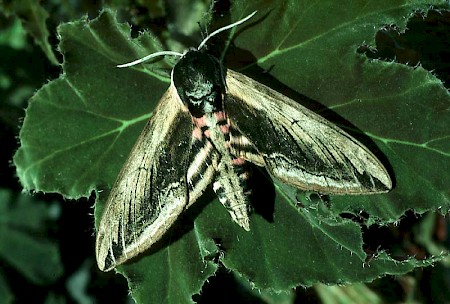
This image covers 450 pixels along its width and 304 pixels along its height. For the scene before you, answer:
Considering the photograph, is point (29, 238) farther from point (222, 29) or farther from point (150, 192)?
point (222, 29)

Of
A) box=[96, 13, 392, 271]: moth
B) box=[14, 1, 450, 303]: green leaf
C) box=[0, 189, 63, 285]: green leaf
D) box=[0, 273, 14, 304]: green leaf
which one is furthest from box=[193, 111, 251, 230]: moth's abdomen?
box=[0, 273, 14, 304]: green leaf

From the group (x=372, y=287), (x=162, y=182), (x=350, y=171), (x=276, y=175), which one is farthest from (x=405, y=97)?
(x=372, y=287)

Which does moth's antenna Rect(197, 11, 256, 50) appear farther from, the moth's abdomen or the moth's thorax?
the moth's abdomen

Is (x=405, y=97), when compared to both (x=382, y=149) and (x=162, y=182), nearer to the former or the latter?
(x=382, y=149)

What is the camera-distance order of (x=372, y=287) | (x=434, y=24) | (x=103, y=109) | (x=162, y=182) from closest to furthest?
(x=162, y=182) → (x=103, y=109) → (x=434, y=24) → (x=372, y=287)

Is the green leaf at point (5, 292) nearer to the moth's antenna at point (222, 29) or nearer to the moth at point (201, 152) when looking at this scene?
the moth at point (201, 152)

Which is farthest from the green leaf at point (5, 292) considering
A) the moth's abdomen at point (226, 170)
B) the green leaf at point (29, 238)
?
the moth's abdomen at point (226, 170)

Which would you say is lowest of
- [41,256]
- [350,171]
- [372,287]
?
[372,287]
